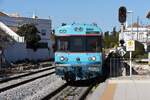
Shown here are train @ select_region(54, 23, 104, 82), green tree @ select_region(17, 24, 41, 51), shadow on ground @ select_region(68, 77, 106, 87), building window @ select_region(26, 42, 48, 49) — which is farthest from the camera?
green tree @ select_region(17, 24, 41, 51)

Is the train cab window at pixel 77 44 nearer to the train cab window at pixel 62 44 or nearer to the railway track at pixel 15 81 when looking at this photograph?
the train cab window at pixel 62 44

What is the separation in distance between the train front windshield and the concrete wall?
31.1m

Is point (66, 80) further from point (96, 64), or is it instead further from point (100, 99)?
point (100, 99)

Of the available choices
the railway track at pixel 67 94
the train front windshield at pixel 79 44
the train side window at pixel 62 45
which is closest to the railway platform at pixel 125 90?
the railway track at pixel 67 94

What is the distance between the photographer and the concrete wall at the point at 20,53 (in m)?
57.0

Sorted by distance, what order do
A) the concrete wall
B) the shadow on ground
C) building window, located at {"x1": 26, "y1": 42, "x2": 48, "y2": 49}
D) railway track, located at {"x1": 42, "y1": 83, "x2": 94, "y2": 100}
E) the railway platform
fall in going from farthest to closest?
building window, located at {"x1": 26, "y1": 42, "x2": 48, "y2": 49}, the concrete wall, the shadow on ground, railway track, located at {"x1": 42, "y1": 83, "x2": 94, "y2": 100}, the railway platform

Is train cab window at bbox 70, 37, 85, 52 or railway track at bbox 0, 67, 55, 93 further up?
train cab window at bbox 70, 37, 85, 52

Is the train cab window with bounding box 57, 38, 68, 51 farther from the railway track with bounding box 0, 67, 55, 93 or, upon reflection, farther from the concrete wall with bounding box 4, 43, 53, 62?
the concrete wall with bounding box 4, 43, 53, 62

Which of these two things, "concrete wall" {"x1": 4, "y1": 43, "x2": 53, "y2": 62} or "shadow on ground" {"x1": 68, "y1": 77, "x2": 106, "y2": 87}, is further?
"concrete wall" {"x1": 4, "y1": 43, "x2": 53, "y2": 62}

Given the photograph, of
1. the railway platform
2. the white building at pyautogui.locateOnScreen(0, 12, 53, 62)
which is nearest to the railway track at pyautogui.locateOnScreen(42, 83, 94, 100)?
the railway platform

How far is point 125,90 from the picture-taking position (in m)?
19.2

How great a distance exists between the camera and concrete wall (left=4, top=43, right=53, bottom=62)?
57.0 m

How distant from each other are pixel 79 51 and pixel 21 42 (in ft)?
126

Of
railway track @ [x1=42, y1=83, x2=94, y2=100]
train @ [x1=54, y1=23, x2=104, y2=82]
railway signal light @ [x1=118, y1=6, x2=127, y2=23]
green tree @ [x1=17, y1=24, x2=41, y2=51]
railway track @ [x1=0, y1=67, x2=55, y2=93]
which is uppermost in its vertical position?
green tree @ [x1=17, y1=24, x2=41, y2=51]
